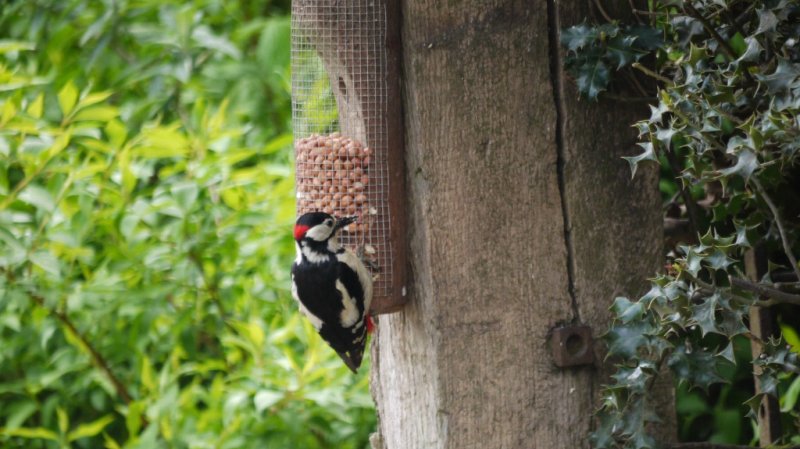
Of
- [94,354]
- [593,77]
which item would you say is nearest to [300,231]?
[593,77]

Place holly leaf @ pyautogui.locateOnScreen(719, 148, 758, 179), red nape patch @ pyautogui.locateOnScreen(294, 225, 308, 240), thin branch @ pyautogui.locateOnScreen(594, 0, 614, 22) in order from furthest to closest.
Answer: red nape patch @ pyautogui.locateOnScreen(294, 225, 308, 240), thin branch @ pyautogui.locateOnScreen(594, 0, 614, 22), holly leaf @ pyautogui.locateOnScreen(719, 148, 758, 179)

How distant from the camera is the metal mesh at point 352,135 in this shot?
2572 millimetres

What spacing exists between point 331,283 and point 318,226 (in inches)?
6.4

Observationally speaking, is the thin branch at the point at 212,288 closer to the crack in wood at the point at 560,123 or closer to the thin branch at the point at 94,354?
the thin branch at the point at 94,354

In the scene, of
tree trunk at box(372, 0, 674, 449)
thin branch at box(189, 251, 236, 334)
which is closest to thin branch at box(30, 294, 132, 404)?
thin branch at box(189, 251, 236, 334)

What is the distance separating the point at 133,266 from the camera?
3.58 m

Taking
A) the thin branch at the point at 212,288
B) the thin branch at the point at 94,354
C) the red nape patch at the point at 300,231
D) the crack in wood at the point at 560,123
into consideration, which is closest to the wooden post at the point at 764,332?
the crack in wood at the point at 560,123

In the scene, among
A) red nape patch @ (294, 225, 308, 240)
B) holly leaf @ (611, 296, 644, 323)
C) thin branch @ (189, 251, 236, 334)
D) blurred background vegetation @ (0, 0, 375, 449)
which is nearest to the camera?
holly leaf @ (611, 296, 644, 323)

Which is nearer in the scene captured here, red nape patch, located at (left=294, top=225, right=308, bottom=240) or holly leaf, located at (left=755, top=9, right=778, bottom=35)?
holly leaf, located at (left=755, top=9, right=778, bottom=35)

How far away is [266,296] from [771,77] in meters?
2.28

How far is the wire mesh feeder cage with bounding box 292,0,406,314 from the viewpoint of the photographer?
8.41 feet

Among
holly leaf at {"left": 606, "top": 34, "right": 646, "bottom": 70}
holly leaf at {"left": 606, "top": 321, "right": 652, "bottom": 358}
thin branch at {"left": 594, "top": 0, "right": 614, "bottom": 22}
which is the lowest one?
holly leaf at {"left": 606, "top": 321, "right": 652, "bottom": 358}

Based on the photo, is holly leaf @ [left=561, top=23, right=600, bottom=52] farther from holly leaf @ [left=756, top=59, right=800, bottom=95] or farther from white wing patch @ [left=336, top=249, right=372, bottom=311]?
white wing patch @ [left=336, top=249, right=372, bottom=311]

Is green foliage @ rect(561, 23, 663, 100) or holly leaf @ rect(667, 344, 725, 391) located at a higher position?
green foliage @ rect(561, 23, 663, 100)
